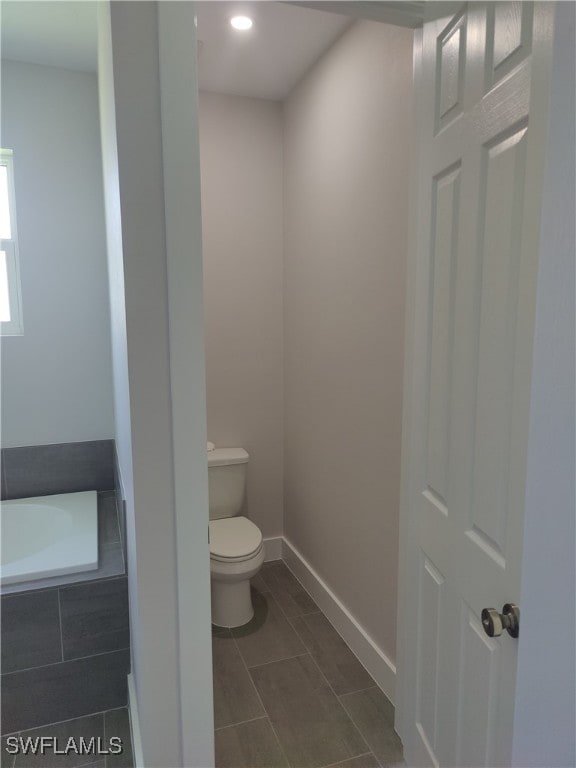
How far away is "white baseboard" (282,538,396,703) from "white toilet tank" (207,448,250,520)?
48cm

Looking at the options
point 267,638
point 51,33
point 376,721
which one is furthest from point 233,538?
point 51,33

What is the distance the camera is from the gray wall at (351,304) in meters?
1.88

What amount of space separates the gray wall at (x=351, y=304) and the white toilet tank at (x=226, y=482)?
0.33m

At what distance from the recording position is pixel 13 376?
2.69 m

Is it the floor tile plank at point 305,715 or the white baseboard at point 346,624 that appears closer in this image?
the floor tile plank at point 305,715

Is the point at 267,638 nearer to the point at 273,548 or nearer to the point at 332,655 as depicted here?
the point at 332,655

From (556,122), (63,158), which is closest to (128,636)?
(556,122)

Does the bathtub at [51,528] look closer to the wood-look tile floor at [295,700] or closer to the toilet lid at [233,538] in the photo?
the toilet lid at [233,538]

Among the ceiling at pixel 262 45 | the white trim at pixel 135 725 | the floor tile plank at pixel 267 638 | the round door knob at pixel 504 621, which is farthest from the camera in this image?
the floor tile plank at pixel 267 638

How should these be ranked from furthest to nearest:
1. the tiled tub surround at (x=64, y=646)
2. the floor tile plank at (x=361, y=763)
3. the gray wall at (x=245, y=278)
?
1. the gray wall at (x=245, y=278)
2. the tiled tub surround at (x=64, y=646)
3. the floor tile plank at (x=361, y=763)

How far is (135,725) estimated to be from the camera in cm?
173

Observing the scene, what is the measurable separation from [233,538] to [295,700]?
778 mm

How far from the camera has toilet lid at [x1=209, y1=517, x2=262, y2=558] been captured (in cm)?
242

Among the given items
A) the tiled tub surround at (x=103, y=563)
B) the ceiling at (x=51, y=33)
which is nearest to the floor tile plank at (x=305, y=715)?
the tiled tub surround at (x=103, y=563)
